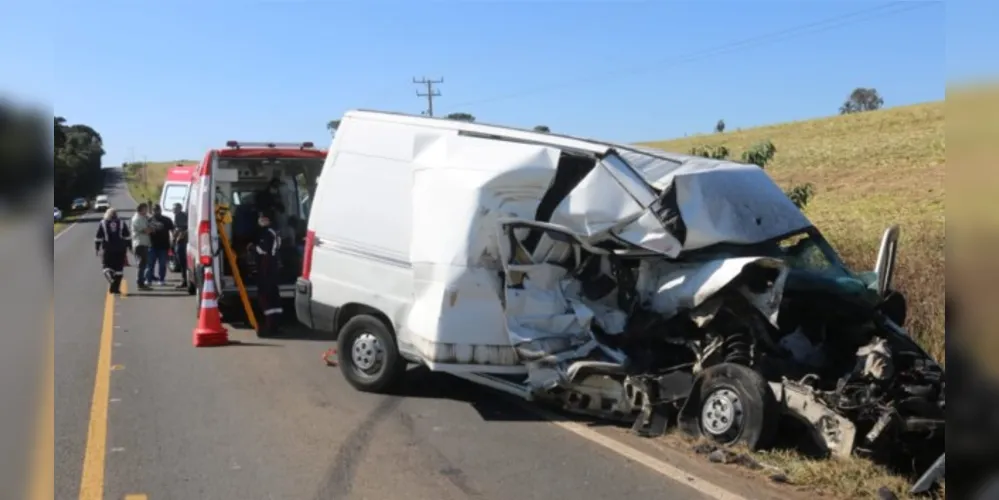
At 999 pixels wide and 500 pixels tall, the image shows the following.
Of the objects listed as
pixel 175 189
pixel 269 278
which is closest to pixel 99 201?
pixel 269 278

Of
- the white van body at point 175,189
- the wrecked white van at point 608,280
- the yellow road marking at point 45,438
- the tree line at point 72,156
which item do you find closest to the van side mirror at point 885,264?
the wrecked white van at point 608,280

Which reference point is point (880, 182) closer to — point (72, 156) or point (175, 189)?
point (175, 189)

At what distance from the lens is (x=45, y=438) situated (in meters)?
1.71

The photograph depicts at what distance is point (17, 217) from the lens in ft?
4.92

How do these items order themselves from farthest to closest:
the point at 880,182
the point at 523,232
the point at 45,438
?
the point at 880,182, the point at 523,232, the point at 45,438

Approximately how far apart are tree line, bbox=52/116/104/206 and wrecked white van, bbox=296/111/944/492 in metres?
4.31

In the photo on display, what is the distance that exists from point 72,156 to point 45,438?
2.05ft

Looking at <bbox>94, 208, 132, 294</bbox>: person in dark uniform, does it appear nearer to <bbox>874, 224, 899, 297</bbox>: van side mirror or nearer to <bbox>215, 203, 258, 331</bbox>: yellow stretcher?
<bbox>215, 203, 258, 331</bbox>: yellow stretcher

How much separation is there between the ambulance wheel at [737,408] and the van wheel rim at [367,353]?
288cm

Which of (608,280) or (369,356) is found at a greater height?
(608,280)

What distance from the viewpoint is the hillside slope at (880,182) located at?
7.77 m

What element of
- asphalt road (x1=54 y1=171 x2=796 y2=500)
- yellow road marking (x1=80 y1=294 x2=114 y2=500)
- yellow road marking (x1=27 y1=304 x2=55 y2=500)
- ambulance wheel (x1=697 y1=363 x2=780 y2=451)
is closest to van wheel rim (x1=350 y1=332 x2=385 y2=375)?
asphalt road (x1=54 y1=171 x2=796 y2=500)

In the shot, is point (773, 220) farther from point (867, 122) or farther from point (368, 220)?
point (867, 122)

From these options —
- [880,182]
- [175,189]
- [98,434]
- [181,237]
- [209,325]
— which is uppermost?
[880,182]
